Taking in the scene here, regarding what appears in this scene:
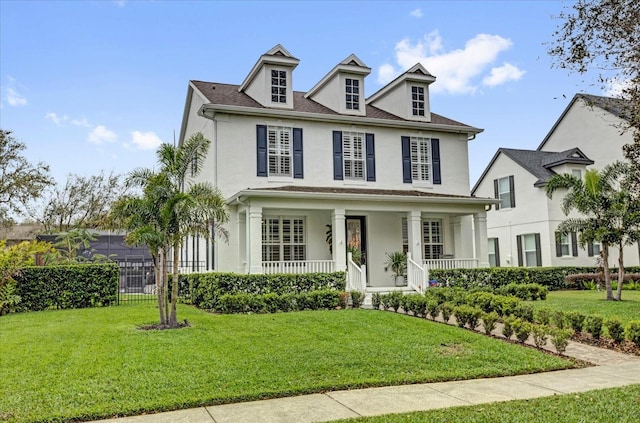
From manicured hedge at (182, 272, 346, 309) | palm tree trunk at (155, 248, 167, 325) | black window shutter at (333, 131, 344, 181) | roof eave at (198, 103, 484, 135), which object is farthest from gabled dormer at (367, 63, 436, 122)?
palm tree trunk at (155, 248, 167, 325)

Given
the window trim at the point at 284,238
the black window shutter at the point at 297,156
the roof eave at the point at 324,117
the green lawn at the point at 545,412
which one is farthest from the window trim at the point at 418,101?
the green lawn at the point at 545,412

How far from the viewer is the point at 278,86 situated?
60.1 feet

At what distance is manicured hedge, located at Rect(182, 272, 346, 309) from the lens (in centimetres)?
1419

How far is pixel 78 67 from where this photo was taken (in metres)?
18.2

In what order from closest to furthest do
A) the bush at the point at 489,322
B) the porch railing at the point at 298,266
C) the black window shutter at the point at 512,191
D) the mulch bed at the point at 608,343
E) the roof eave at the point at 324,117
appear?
the mulch bed at the point at 608,343 < the bush at the point at 489,322 < the porch railing at the point at 298,266 < the roof eave at the point at 324,117 < the black window shutter at the point at 512,191

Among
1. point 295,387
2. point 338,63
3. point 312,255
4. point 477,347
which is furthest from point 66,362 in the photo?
point 338,63

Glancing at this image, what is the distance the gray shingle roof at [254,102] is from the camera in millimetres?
18130

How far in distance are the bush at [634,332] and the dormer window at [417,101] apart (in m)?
12.6

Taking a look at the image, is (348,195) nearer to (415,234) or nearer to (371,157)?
(415,234)

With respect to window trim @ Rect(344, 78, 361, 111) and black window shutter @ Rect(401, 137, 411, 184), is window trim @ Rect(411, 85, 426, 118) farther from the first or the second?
window trim @ Rect(344, 78, 361, 111)

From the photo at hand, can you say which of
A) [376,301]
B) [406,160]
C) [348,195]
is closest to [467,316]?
[376,301]

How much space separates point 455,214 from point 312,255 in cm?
568

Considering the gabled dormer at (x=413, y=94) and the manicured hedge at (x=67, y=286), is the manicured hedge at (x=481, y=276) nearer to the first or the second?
the gabled dormer at (x=413, y=94)

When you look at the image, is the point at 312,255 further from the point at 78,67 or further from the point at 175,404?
the point at 175,404
